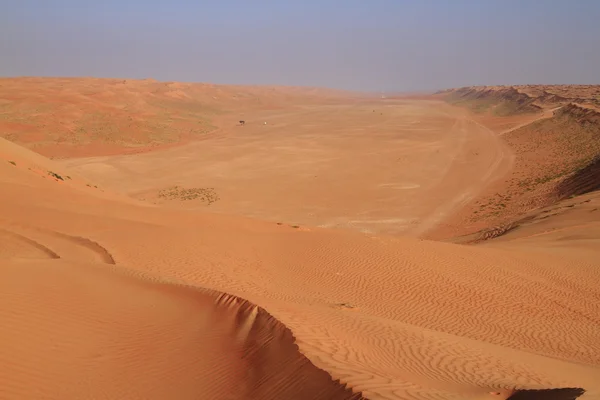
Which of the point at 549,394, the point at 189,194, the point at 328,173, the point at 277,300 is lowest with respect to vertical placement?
the point at 189,194

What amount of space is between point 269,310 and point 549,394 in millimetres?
3939

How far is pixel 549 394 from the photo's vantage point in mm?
5504

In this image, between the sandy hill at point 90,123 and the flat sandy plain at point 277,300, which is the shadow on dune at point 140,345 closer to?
the flat sandy plain at point 277,300

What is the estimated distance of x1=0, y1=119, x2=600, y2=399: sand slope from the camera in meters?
6.30

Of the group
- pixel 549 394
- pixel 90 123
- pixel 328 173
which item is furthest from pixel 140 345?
pixel 90 123

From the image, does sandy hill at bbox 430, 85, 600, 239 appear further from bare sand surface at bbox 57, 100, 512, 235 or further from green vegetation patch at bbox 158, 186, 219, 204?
green vegetation patch at bbox 158, 186, 219, 204

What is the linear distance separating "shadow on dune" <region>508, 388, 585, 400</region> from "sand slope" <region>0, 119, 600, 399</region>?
0.18 metres

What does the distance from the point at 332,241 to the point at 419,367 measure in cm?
852

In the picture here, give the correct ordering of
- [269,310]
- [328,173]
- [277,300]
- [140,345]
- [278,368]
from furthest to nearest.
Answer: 1. [328,173]
2. [277,300]
3. [269,310]
4. [140,345]
5. [278,368]

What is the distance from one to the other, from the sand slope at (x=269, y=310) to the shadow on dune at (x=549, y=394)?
183 mm

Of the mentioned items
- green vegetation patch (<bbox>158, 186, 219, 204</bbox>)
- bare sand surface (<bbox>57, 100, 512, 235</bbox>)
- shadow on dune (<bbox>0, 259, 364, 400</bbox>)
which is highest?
shadow on dune (<bbox>0, 259, 364, 400</bbox>)

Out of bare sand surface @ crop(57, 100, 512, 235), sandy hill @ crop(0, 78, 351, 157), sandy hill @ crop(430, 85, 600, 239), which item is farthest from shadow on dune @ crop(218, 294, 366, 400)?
sandy hill @ crop(0, 78, 351, 157)

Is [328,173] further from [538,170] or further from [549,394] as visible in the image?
[549,394]

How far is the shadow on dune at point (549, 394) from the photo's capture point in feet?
17.1
